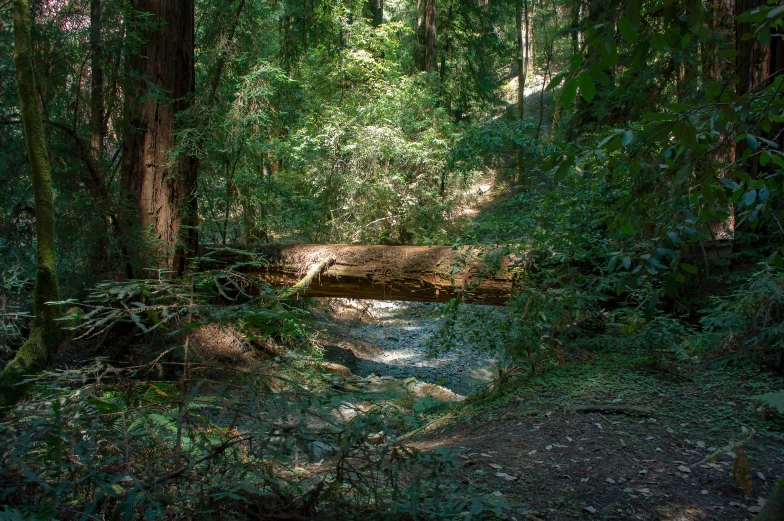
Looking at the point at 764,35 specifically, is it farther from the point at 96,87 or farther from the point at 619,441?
the point at 96,87

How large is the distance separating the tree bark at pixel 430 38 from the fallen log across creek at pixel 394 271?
32.3ft

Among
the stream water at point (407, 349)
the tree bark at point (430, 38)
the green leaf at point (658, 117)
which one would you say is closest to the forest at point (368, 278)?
the green leaf at point (658, 117)

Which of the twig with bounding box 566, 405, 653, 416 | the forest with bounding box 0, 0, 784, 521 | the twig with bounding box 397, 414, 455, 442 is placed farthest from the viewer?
the twig with bounding box 397, 414, 455, 442

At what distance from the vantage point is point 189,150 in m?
7.47

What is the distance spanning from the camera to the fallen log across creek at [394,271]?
6.74m

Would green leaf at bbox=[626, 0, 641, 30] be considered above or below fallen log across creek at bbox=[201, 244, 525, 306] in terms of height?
above

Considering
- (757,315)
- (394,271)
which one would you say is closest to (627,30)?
(757,315)

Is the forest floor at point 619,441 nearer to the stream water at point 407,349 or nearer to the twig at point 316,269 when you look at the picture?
the stream water at point 407,349

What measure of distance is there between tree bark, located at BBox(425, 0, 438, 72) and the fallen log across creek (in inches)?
388

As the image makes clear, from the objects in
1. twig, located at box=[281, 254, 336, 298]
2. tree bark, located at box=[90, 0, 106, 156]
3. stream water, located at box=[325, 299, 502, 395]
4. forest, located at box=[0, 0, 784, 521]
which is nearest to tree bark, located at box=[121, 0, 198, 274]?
forest, located at box=[0, 0, 784, 521]

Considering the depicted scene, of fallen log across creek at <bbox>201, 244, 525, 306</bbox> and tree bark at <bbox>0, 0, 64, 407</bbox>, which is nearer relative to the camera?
tree bark at <bbox>0, 0, 64, 407</bbox>

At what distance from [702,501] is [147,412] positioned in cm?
314

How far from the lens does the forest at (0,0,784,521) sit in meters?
2.33

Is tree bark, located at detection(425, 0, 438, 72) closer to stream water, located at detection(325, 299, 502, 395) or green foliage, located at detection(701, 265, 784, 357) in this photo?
stream water, located at detection(325, 299, 502, 395)
